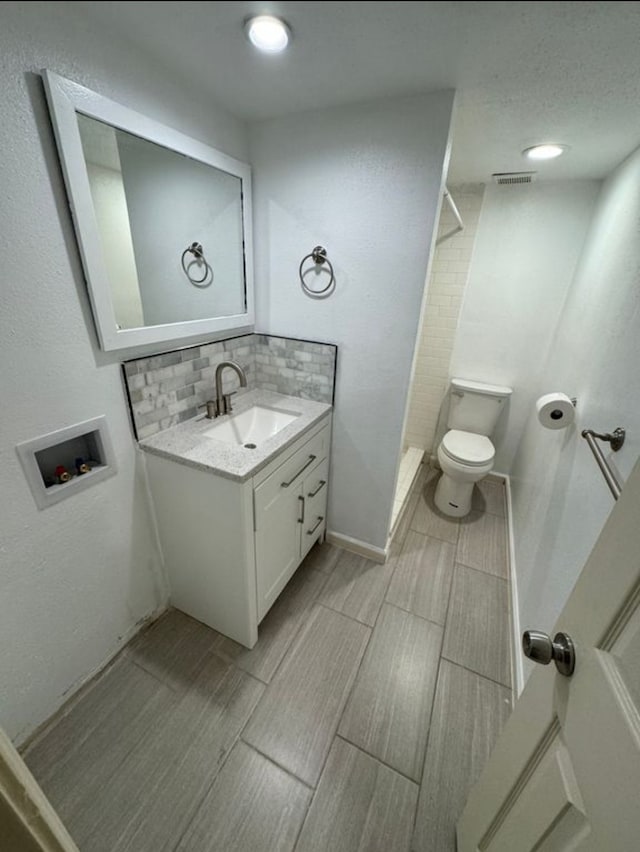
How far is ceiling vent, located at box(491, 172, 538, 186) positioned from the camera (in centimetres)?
189

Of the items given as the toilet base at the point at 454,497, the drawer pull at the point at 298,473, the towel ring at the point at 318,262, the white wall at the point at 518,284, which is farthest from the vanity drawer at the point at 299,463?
the white wall at the point at 518,284

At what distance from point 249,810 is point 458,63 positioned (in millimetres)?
2073

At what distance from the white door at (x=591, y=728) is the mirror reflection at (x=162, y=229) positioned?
1.42 metres

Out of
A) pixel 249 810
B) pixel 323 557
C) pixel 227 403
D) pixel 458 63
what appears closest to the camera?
pixel 458 63

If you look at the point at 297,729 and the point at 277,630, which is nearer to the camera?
the point at 297,729

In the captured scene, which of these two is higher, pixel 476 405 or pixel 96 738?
pixel 476 405

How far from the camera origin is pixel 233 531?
1.27m

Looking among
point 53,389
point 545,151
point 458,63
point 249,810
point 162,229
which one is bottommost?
point 249,810

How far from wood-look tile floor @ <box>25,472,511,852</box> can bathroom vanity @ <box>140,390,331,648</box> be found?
0.69 ft

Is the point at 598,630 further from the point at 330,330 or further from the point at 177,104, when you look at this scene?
the point at 177,104

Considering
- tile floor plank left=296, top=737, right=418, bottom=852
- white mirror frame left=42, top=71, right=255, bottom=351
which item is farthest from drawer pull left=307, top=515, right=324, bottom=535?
white mirror frame left=42, top=71, right=255, bottom=351

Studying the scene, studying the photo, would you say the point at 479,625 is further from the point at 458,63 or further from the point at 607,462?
the point at 458,63

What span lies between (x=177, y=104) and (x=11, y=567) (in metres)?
1.60

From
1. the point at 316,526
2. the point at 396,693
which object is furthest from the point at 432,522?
the point at 396,693
